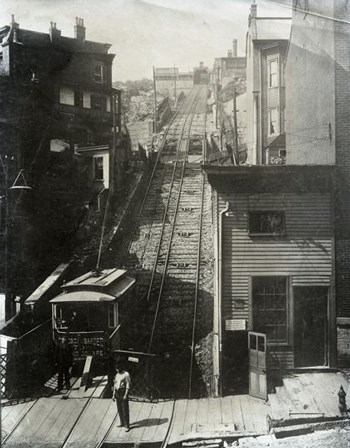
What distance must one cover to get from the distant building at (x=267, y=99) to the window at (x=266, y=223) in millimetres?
11280

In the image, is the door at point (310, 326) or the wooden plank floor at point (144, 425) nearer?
the wooden plank floor at point (144, 425)

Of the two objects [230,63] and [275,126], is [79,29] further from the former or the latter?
[275,126]

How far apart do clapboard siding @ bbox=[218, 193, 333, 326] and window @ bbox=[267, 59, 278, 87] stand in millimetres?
13386

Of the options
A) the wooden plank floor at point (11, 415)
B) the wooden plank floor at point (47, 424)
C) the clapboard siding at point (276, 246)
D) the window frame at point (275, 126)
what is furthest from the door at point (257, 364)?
the window frame at point (275, 126)

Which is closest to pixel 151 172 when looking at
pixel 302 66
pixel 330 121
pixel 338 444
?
pixel 302 66

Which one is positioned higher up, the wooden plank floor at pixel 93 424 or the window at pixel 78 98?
the window at pixel 78 98

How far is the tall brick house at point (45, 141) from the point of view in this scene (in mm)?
7668

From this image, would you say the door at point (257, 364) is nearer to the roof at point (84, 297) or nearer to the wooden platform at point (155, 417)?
the wooden platform at point (155, 417)

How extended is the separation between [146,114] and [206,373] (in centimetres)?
997

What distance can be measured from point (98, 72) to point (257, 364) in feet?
22.4

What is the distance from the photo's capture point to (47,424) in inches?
268

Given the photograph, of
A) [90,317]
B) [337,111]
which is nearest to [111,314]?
[90,317]

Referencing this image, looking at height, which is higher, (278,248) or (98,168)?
(98,168)

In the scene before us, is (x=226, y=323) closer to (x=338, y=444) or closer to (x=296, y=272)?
(x=296, y=272)
